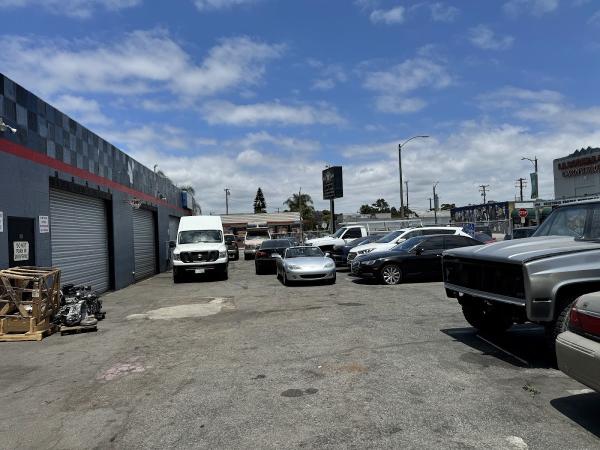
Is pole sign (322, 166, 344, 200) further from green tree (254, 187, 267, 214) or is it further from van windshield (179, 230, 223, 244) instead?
green tree (254, 187, 267, 214)

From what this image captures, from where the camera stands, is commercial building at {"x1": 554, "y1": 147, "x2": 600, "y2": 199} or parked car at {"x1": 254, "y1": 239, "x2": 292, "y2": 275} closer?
parked car at {"x1": 254, "y1": 239, "x2": 292, "y2": 275}

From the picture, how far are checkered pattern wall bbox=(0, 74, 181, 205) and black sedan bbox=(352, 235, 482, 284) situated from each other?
8.65 m

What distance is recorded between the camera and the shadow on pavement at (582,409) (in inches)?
172

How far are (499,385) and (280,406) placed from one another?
7.51ft

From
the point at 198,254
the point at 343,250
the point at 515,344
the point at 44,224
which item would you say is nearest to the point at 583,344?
the point at 515,344

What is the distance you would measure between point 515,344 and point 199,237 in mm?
15254

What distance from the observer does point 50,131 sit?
1255 cm

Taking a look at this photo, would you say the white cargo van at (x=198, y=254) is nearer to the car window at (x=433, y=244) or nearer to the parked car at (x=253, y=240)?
the car window at (x=433, y=244)

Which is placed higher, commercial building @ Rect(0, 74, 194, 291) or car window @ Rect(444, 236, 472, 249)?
commercial building @ Rect(0, 74, 194, 291)

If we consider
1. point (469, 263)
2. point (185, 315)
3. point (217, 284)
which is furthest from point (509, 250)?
point (217, 284)

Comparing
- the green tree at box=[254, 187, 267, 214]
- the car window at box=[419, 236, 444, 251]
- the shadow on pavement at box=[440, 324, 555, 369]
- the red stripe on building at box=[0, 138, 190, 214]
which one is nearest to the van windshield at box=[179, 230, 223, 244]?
the red stripe on building at box=[0, 138, 190, 214]

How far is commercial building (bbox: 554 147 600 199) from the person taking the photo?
3503 centimetres

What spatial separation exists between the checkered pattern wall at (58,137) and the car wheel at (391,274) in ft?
29.8

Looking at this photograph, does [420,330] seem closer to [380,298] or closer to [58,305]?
[380,298]
